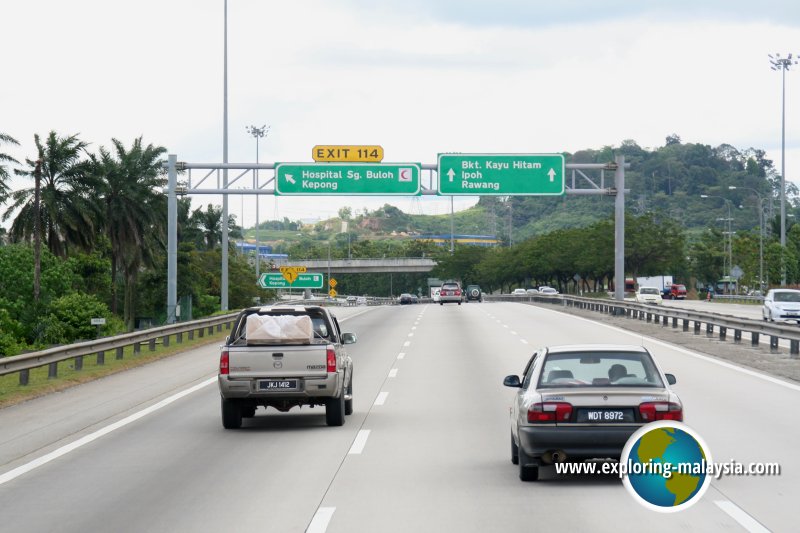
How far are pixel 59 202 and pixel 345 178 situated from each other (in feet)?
142

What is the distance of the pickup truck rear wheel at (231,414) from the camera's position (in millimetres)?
15539

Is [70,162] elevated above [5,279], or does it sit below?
above

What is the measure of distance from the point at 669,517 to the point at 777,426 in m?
6.71

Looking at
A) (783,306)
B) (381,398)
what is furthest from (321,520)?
(783,306)

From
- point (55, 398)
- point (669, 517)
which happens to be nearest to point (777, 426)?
point (669, 517)

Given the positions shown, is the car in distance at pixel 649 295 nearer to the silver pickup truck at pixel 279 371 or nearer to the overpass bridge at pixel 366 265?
the silver pickup truck at pixel 279 371

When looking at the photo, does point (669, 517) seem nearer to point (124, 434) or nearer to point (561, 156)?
point (124, 434)

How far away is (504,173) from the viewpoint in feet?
156

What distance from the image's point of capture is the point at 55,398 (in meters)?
20.3

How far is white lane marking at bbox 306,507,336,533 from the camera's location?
28.8 ft

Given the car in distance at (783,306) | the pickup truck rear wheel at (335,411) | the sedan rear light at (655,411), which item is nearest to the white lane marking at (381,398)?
the pickup truck rear wheel at (335,411)

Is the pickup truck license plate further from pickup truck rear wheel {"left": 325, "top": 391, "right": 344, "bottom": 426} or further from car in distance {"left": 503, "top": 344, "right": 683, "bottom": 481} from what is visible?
car in distance {"left": 503, "top": 344, "right": 683, "bottom": 481}

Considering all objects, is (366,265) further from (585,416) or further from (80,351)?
(585,416)

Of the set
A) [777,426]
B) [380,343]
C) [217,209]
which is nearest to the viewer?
[777,426]
